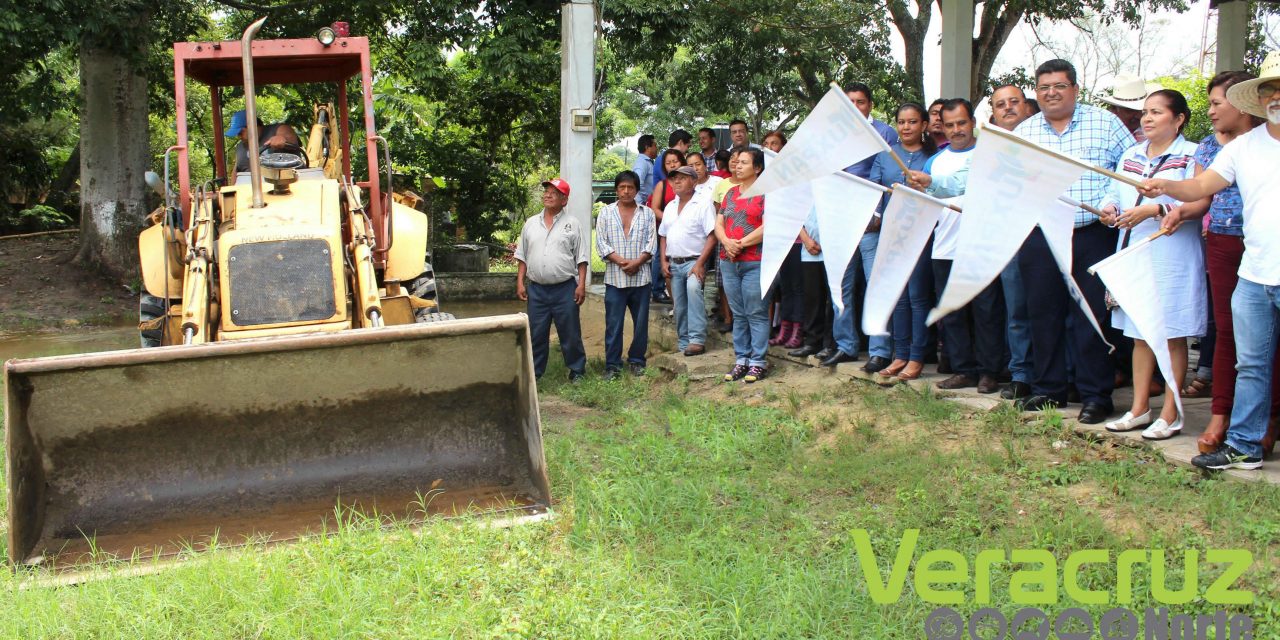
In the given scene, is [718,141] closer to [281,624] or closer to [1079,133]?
[1079,133]

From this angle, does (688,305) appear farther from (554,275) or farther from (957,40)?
(957,40)

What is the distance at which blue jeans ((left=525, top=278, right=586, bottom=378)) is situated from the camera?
835cm

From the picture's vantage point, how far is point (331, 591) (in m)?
3.99

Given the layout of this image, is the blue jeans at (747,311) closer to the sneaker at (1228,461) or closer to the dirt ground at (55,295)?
the sneaker at (1228,461)

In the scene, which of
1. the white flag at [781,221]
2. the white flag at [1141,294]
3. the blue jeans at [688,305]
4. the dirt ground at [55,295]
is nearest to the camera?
the white flag at [1141,294]

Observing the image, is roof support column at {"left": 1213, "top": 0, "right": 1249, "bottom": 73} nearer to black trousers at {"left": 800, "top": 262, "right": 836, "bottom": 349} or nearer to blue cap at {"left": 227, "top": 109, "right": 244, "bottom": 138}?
black trousers at {"left": 800, "top": 262, "right": 836, "bottom": 349}

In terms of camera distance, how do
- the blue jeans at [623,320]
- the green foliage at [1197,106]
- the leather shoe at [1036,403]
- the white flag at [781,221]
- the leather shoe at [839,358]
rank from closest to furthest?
the leather shoe at [1036,403] < the white flag at [781,221] < the leather shoe at [839,358] < the blue jeans at [623,320] < the green foliage at [1197,106]

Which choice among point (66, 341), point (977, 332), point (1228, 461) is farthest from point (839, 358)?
point (66, 341)

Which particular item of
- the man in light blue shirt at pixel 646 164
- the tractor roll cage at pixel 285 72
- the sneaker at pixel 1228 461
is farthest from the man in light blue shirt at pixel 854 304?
the man in light blue shirt at pixel 646 164

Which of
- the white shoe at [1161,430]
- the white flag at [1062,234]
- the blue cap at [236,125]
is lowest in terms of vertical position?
the white shoe at [1161,430]

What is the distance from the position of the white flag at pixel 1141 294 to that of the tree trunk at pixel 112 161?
11.8 m

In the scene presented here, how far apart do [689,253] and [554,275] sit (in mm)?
1110

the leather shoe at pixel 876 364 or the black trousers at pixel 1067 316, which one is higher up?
the black trousers at pixel 1067 316

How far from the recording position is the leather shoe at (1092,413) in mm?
5430
